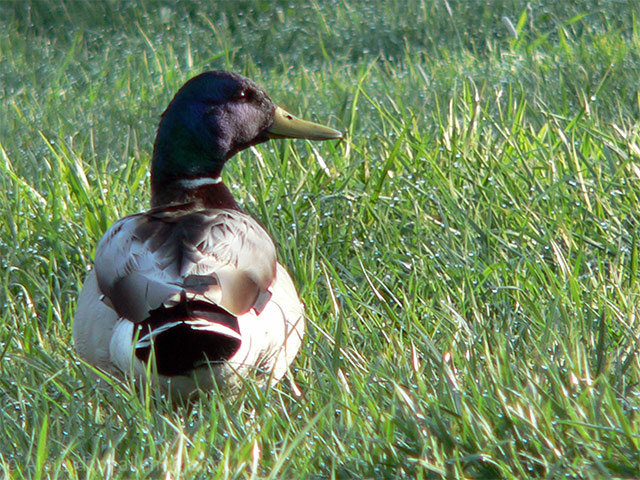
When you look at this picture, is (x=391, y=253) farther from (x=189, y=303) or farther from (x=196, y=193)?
(x=189, y=303)

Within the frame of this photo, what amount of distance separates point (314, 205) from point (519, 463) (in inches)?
73.9

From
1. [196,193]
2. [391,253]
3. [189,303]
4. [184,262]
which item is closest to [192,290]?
[189,303]

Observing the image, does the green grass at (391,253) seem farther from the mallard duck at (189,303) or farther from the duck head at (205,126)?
the duck head at (205,126)

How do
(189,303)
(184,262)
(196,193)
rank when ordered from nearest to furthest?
(189,303) < (184,262) < (196,193)

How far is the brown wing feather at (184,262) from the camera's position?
8.72ft

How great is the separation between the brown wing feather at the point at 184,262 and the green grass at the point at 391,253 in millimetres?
224

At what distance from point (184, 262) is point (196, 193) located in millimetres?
754

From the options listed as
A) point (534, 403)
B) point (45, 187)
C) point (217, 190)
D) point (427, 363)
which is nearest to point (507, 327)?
point (427, 363)

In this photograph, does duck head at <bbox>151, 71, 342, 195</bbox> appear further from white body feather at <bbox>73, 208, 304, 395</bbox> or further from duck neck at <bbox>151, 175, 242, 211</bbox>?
white body feather at <bbox>73, 208, 304, 395</bbox>

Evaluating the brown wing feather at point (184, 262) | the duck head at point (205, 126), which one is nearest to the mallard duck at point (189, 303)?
the brown wing feather at point (184, 262)

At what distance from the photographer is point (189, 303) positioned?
8.50 feet

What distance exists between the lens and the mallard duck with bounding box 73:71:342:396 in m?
2.62

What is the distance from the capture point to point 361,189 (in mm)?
3881

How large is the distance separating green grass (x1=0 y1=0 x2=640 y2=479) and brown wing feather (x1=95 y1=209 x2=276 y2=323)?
0.22 metres
